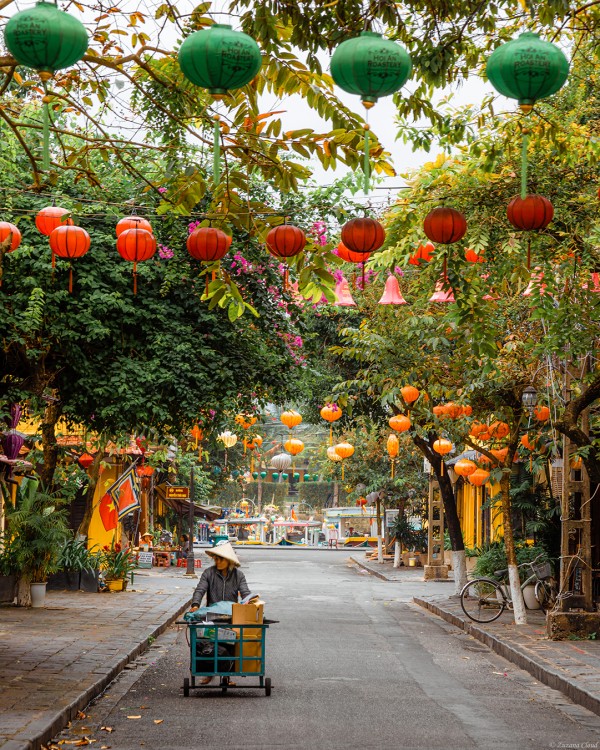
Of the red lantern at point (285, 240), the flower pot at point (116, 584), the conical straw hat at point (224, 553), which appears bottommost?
the flower pot at point (116, 584)

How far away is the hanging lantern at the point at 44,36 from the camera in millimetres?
6180

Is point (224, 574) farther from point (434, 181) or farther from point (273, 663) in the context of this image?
point (434, 181)

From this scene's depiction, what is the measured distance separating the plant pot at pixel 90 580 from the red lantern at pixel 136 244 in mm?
14811

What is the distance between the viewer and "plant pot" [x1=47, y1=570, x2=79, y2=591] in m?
25.6

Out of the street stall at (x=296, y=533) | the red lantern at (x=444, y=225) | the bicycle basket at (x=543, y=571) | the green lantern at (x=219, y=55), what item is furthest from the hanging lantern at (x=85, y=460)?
the street stall at (x=296, y=533)

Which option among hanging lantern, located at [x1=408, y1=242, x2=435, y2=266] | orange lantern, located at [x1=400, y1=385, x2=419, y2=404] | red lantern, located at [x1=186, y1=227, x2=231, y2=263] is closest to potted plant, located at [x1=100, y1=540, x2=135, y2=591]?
orange lantern, located at [x1=400, y1=385, x2=419, y2=404]

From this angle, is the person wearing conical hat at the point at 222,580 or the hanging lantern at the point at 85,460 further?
the hanging lantern at the point at 85,460

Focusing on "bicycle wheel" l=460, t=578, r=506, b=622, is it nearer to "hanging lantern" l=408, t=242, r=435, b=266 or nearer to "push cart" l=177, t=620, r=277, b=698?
"hanging lantern" l=408, t=242, r=435, b=266

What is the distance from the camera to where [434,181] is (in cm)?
1271

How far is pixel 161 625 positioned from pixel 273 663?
475 centimetres

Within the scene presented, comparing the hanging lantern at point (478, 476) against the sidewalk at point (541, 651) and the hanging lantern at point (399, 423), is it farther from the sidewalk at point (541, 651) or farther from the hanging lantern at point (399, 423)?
the hanging lantern at point (399, 423)

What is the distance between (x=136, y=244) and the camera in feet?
39.9

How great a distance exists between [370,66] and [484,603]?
51.4ft

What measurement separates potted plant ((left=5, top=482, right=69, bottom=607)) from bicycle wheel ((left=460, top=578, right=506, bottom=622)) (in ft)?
25.7
